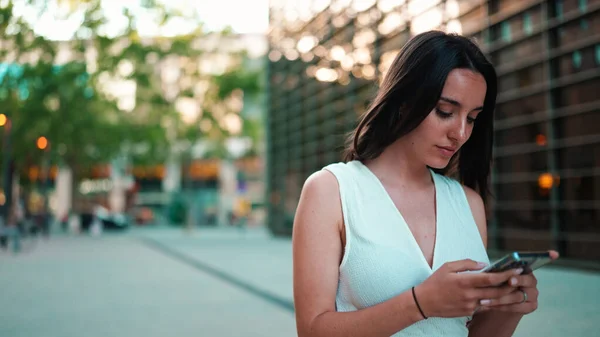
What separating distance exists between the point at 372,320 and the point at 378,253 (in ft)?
0.65

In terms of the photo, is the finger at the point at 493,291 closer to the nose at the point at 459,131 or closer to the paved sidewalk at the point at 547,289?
the nose at the point at 459,131

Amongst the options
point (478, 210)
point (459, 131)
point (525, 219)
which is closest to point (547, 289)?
point (525, 219)

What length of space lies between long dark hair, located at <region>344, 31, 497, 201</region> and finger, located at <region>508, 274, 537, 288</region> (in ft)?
1.63

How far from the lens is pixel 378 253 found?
5.93ft

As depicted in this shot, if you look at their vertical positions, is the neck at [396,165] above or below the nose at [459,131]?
Answer: below

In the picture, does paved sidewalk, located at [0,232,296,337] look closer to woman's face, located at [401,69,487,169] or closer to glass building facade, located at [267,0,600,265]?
glass building facade, located at [267,0,600,265]

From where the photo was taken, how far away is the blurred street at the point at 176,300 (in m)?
7.78

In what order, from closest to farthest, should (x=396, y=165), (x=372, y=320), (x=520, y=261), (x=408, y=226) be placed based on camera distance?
(x=520, y=261) < (x=372, y=320) < (x=408, y=226) < (x=396, y=165)

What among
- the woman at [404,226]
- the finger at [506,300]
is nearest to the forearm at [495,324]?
the woman at [404,226]

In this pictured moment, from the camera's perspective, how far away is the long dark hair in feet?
5.94

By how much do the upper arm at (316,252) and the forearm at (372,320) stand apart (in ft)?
0.09

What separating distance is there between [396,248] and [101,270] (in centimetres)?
1505

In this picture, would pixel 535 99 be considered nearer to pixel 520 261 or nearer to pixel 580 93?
pixel 580 93

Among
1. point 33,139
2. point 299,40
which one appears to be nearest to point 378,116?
point 299,40
